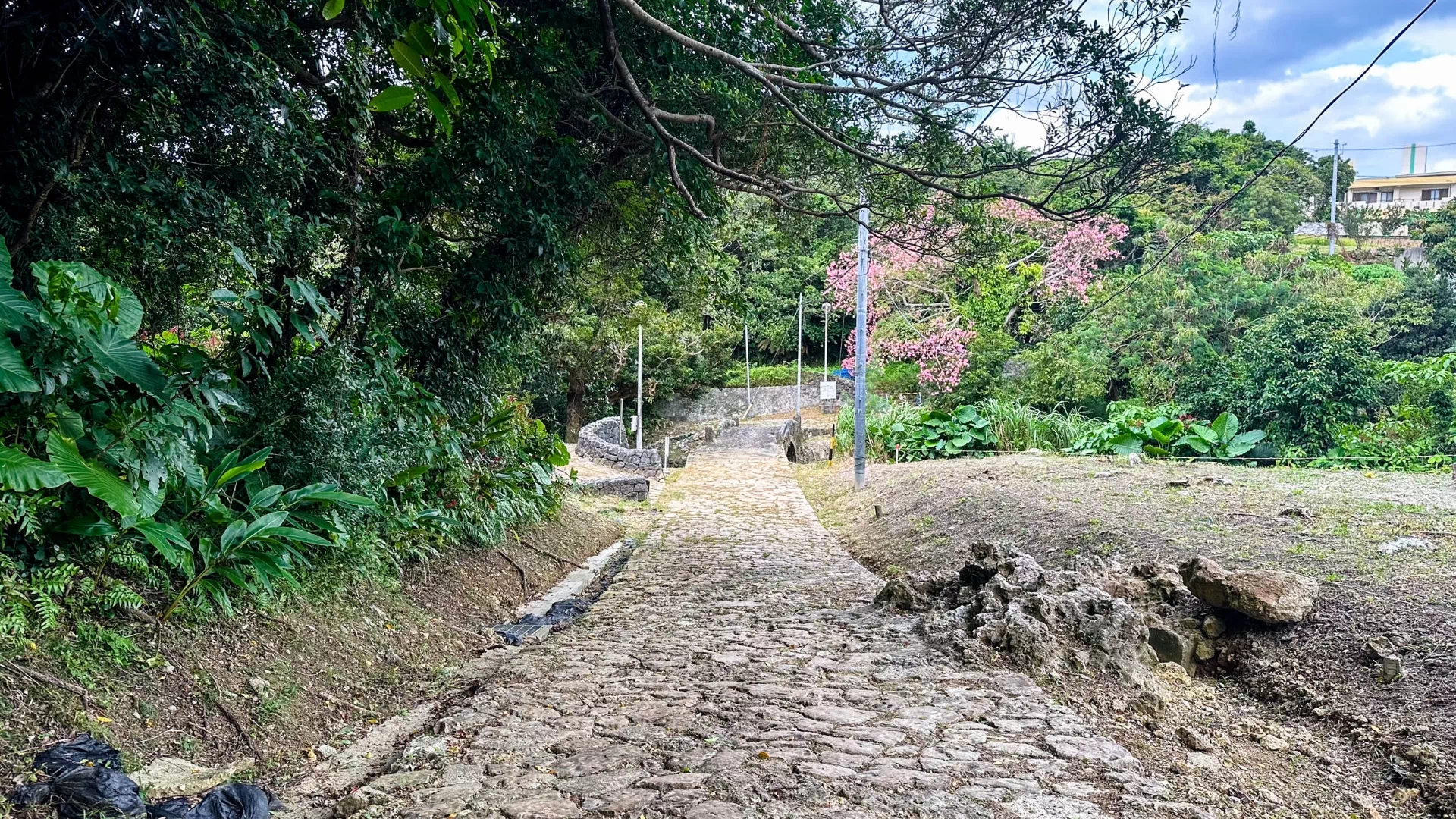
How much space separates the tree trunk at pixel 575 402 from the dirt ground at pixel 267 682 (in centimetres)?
2164

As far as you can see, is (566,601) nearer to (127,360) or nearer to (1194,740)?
(127,360)

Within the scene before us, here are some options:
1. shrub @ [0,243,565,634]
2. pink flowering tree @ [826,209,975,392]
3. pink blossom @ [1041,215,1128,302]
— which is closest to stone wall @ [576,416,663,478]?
pink flowering tree @ [826,209,975,392]

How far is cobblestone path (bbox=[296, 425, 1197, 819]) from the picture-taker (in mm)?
2621

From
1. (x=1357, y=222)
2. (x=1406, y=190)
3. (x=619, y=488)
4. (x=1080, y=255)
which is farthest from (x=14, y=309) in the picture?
(x=1406, y=190)

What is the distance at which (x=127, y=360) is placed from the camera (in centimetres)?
309

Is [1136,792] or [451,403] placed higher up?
[451,403]

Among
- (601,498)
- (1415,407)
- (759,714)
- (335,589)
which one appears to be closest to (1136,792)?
(759,714)

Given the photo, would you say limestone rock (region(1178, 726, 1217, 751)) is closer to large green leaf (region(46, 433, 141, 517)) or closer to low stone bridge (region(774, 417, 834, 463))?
large green leaf (region(46, 433, 141, 517))

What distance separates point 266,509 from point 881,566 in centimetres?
574

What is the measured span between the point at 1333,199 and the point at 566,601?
40.5m

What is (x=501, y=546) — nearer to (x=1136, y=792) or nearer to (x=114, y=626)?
(x=114, y=626)

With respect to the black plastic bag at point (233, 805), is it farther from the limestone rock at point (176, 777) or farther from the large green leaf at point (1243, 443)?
the large green leaf at point (1243, 443)

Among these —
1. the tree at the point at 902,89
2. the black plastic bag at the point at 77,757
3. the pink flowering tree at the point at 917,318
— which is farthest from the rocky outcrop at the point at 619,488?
the black plastic bag at the point at 77,757

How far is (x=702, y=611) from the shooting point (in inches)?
228
